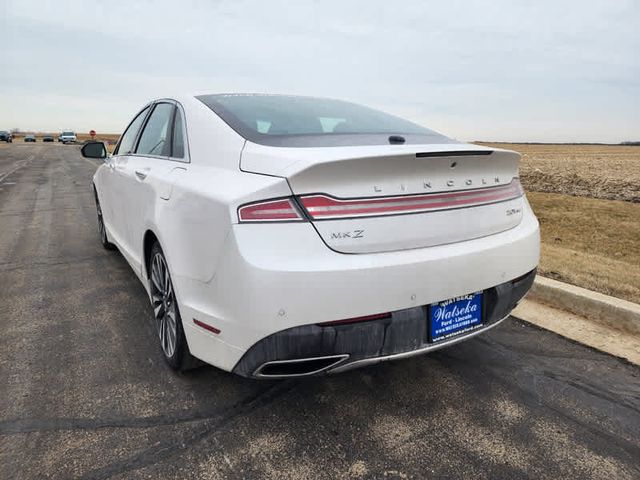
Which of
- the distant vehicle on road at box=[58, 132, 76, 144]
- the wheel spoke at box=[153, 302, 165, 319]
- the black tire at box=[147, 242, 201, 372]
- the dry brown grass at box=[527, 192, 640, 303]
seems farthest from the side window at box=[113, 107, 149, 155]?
the distant vehicle on road at box=[58, 132, 76, 144]

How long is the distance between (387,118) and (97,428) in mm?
2446

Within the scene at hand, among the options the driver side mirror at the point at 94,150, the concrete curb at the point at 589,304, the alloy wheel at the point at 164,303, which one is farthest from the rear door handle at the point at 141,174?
the concrete curb at the point at 589,304

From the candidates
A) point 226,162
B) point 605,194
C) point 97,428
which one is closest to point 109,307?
point 97,428

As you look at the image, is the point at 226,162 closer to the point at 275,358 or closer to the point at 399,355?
the point at 275,358

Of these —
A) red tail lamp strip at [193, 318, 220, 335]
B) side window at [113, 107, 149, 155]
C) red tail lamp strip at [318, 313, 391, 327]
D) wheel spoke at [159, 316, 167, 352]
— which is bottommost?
wheel spoke at [159, 316, 167, 352]

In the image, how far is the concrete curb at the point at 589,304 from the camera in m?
3.28

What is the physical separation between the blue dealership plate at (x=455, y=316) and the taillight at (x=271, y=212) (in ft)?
2.45

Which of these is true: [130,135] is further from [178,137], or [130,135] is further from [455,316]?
[455,316]

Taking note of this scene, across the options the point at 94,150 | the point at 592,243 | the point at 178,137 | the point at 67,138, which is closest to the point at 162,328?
the point at 178,137

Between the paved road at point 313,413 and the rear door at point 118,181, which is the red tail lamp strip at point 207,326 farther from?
the rear door at point 118,181

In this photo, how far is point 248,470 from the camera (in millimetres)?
1953

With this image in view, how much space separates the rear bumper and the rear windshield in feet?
2.79

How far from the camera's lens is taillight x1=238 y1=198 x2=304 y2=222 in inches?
73.4

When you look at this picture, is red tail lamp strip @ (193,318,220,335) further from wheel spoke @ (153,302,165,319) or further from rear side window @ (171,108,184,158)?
rear side window @ (171,108,184,158)
